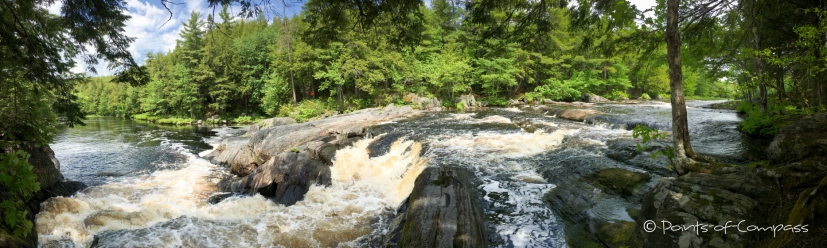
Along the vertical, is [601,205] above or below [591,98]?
below

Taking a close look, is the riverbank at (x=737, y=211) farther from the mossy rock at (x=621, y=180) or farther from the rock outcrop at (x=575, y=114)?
the rock outcrop at (x=575, y=114)

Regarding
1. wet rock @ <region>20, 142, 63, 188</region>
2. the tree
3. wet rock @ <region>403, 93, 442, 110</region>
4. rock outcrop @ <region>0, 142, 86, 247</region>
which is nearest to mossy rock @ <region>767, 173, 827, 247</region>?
the tree

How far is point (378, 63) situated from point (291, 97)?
12.3 m

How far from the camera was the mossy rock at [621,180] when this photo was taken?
606 cm

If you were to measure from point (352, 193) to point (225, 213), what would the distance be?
114 inches

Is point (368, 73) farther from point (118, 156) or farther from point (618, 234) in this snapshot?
point (618, 234)

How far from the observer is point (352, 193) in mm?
8203

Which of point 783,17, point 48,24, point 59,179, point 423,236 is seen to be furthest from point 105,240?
point 783,17

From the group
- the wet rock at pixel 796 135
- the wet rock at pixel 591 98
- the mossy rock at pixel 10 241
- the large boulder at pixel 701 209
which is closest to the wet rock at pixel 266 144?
the mossy rock at pixel 10 241

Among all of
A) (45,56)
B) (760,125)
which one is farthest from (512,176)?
(45,56)

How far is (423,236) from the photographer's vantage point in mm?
4316

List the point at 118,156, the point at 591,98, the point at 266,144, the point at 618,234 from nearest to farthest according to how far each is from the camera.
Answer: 1. the point at 618,234
2. the point at 266,144
3. the point at 118,156
4. the point at 591,98

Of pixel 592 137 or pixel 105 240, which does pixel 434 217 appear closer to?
pixel 105 240

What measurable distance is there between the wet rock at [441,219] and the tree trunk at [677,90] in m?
3.59
